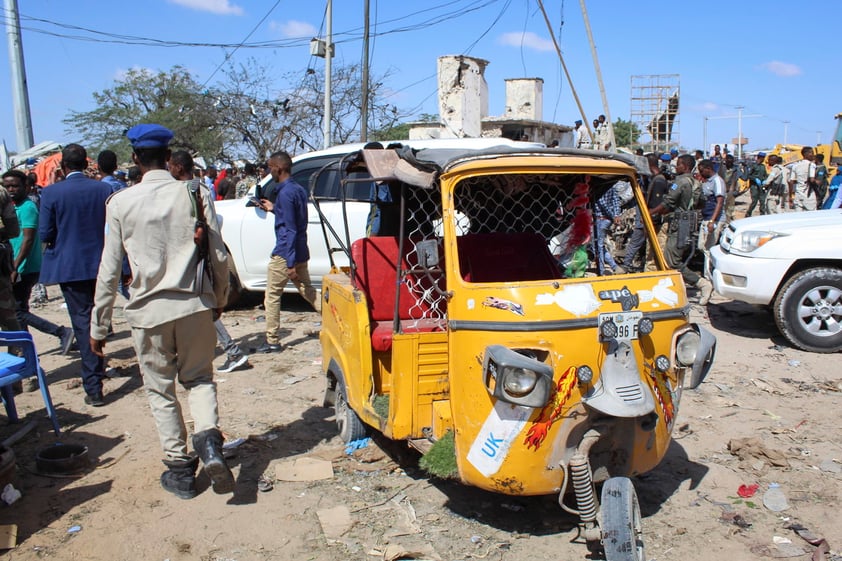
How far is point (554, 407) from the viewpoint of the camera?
10.2 feet

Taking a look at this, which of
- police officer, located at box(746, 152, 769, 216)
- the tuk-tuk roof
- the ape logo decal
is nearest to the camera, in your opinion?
the ape logo decal

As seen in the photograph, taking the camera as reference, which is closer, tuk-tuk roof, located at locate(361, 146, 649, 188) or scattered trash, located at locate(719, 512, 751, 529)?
tuk-tuk roof, located at locate(361, 146, 649, 188)

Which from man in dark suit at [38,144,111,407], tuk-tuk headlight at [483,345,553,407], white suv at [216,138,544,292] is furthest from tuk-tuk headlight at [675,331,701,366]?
white suv at [216,138,544,292]

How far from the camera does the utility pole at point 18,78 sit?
1426cm

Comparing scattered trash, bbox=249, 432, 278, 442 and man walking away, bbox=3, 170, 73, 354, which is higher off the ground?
man walking away, bbox=3, 170, 73, 354

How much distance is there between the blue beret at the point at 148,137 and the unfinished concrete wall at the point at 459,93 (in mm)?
17620

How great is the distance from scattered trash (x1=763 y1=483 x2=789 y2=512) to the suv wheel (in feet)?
10.7

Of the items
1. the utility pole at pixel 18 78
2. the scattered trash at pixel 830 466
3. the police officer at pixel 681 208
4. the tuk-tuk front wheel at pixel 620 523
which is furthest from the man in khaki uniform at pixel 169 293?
the utility pole at pixel 18 78

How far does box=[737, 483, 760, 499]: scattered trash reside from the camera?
406cm

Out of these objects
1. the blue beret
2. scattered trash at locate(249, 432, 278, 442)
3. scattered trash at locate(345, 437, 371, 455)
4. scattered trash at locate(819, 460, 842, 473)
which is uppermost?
the blue beret

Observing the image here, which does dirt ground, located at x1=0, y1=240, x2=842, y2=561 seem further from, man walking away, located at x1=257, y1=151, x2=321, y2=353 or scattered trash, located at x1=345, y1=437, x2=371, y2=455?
man walking away, located at x1=257, y1=151, x2=321, y2=353

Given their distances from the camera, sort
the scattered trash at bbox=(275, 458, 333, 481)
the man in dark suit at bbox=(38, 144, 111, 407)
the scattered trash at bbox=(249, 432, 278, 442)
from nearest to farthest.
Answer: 1. the scattered trash at bbox=(275, 458, 333, 481)
2. the scattered trash at bbox=(249, 432, 278, 442)
3. the man in dark suit at bbox=(38, 144, 111, 407)

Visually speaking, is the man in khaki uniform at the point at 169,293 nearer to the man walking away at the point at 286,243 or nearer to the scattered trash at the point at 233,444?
the scattered trash at the point at 233,444

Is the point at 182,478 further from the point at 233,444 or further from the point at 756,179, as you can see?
the point at 756,179
